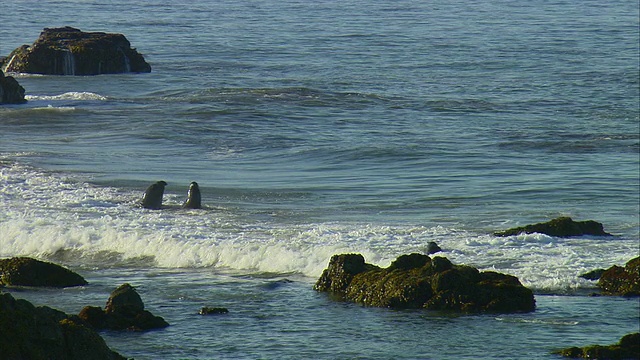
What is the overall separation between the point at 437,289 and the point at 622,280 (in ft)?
9.73

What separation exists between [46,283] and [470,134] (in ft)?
68.0

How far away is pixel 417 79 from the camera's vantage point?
157 feet

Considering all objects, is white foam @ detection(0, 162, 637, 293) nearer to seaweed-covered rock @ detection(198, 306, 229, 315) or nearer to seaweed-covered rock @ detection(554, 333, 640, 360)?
seaweed-covered rock @ detection(198, 306, 229, 315)

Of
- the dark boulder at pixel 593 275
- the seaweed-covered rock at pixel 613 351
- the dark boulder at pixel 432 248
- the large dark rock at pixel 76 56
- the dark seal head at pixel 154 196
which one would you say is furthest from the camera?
the large dark rock at pixel 76 56

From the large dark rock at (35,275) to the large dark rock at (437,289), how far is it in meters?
3.84

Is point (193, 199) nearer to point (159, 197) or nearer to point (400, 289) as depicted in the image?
point (159, 197)

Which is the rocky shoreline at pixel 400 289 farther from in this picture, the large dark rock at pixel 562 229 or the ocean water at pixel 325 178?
the large dark rock at pixel 562 229

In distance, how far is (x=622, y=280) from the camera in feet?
56.4

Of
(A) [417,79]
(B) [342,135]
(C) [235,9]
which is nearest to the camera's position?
(B) [342,135]

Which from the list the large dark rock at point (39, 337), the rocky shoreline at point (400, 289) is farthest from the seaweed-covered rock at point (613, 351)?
the large dark rock at point (39, 337)

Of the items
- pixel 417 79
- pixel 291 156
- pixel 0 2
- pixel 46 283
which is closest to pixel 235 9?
pixel 0 2

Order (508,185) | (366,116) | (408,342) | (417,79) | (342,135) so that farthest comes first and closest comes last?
1. (417,79)
2. (366,116)
3. (342,135)
4. (508,185)
5. (408,342)

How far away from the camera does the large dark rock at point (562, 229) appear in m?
21.1

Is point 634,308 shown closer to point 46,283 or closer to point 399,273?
point 399,273
